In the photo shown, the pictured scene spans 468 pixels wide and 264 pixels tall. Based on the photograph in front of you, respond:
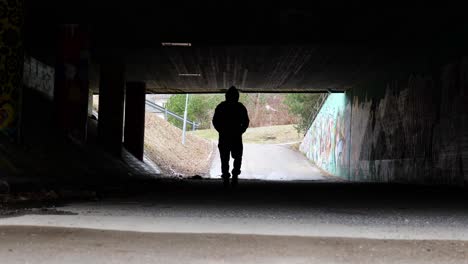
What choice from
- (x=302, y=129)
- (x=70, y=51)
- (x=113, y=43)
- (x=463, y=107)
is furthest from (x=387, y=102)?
(x=302, y=129)

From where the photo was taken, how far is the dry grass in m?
30.5

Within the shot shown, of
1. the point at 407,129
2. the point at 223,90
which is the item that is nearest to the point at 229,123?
the point at 407,129

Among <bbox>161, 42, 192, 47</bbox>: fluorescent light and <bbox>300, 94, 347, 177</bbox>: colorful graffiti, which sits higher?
<bbox>161, 42, 192, 47</bbox>: fluorescent light

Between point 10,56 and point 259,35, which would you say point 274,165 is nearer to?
point 259,35

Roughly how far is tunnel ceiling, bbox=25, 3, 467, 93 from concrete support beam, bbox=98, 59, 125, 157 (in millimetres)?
586

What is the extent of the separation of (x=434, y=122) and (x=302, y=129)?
115 ft

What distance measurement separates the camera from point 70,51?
14.8 metres

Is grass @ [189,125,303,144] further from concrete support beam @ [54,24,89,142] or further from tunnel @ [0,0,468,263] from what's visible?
concrete support beam @ [54,24,89,142]

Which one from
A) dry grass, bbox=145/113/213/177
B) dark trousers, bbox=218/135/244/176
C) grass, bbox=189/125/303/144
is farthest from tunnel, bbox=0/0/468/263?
grass, bbox=189/125/303/144

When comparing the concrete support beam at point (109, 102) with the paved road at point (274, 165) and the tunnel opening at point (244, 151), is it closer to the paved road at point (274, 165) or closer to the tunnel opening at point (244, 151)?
the tunnel opening at point (244, 151)

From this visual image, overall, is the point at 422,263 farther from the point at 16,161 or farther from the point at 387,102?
the point at 387,102

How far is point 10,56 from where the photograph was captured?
977 centimetres

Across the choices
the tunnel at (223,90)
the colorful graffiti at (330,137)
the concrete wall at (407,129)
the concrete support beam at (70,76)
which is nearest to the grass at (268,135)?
the colorful graffiti at (330,137)

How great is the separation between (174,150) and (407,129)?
23458mm
